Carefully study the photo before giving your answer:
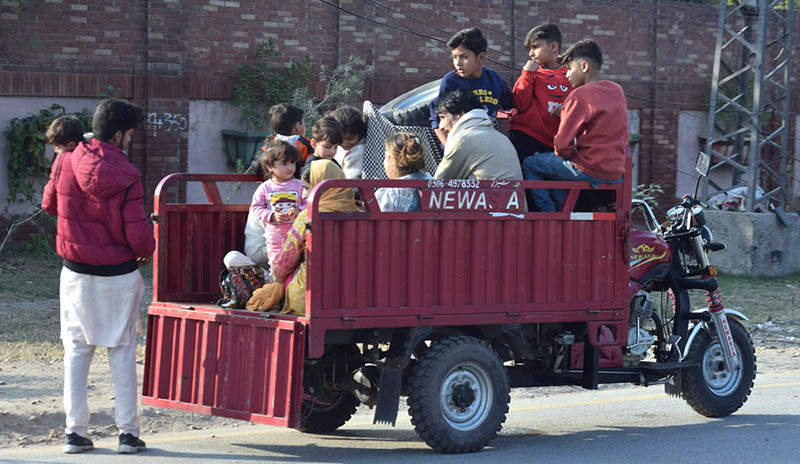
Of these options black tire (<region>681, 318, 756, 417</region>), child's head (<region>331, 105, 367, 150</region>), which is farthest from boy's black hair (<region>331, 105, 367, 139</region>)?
black tire (<region>681, 318, 756, 417</region>)

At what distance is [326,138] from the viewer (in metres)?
7.12

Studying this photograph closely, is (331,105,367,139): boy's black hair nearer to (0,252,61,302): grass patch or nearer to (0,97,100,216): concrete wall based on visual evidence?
(0,252,61,302): grass patch

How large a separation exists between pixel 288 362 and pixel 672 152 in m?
16.9

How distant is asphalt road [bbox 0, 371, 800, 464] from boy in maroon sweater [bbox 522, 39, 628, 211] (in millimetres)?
1507

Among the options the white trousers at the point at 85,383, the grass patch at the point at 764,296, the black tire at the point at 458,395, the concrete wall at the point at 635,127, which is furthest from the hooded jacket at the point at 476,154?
the concrete wall at the point at 635,127

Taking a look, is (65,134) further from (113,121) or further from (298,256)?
(298,256)

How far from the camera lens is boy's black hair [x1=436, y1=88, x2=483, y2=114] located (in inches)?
275

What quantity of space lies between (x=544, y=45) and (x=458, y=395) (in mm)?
2612

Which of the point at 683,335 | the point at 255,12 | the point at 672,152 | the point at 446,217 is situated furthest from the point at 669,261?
the point at 672,152

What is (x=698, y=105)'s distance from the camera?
21938mm

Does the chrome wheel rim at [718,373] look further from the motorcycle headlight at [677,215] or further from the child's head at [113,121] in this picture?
the child's head at [113,121]

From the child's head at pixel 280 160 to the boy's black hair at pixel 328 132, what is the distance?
271 millimetres

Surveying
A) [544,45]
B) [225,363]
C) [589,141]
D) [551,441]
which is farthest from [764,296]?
[225,363]

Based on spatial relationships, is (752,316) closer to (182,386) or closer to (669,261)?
(669,261)
